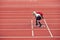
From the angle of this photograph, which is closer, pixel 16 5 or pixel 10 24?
pixel 10 24

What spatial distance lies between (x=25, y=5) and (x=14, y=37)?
135 cm

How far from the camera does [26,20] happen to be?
2256 millimetres

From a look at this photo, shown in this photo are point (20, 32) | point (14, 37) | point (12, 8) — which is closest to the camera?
point (14, 37)

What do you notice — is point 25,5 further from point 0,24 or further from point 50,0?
point 0,24

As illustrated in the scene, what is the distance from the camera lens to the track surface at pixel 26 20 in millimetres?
1791

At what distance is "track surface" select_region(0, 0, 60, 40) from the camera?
1.79m

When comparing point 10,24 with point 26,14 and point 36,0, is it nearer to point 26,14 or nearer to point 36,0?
point 26,14

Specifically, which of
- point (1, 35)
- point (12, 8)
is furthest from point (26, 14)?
point (1, 35)

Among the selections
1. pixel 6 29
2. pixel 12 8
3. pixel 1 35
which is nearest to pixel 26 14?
pixel 12 8

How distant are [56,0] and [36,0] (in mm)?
333

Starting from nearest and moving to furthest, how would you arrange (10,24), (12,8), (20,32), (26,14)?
(20,32) < (10,24) < (26,14) < (12,8)

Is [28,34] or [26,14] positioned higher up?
[26,14]

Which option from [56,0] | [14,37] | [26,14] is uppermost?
[56,0]

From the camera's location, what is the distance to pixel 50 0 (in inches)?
128
